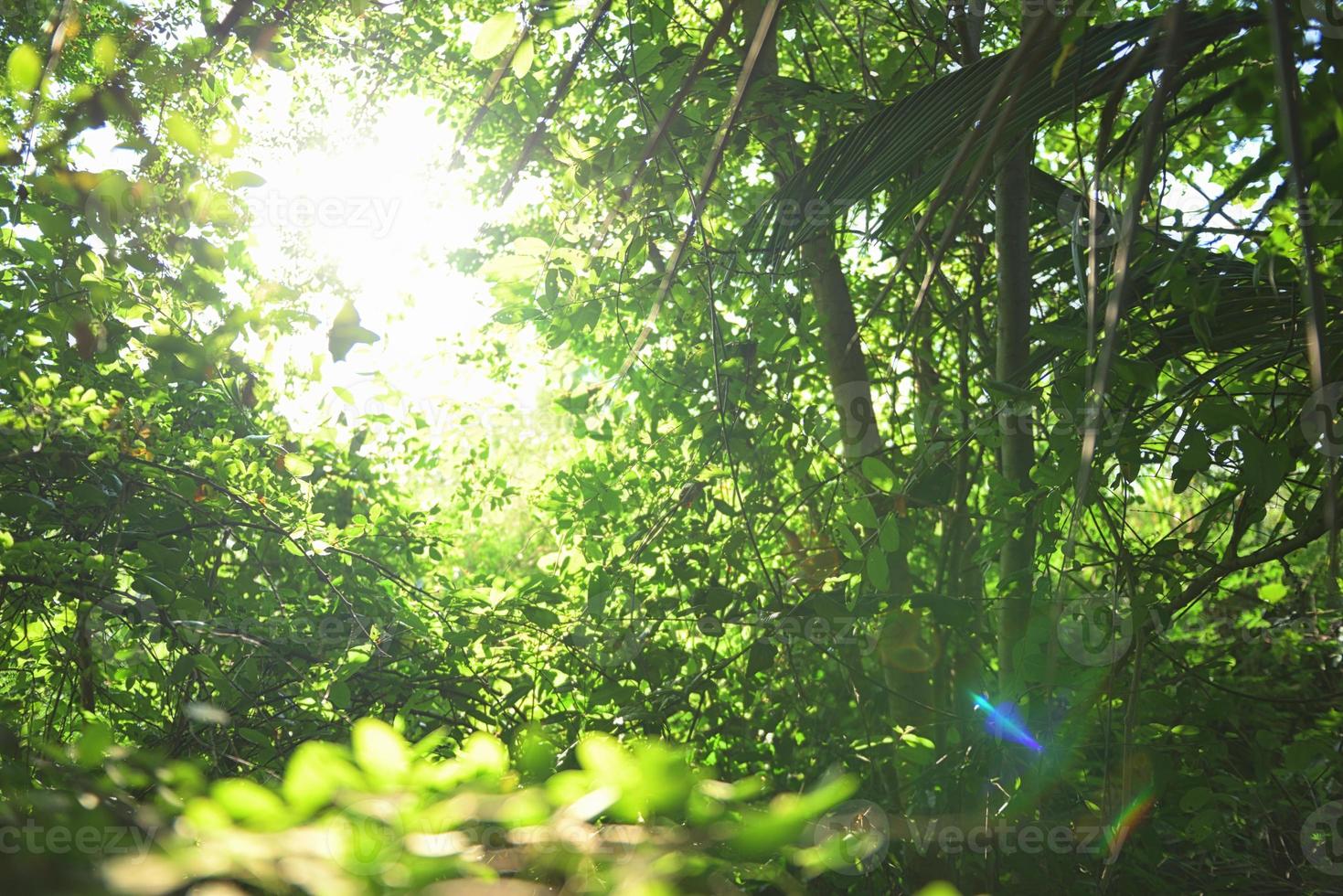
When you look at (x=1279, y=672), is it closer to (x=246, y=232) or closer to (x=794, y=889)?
(x=794, y=889)

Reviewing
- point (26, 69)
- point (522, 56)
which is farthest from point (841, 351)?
point (26, 69)

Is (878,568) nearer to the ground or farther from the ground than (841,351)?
nearer to the ground

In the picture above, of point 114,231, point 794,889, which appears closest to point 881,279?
point 114,231

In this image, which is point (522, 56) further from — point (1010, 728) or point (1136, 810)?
point (1136, 810)

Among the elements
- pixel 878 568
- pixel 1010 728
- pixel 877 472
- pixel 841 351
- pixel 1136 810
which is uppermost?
pixel 841 351

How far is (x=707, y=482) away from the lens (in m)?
2.03

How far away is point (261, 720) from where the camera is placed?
4.91 ft

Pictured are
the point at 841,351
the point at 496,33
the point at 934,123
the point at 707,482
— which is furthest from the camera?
the point at 841,351

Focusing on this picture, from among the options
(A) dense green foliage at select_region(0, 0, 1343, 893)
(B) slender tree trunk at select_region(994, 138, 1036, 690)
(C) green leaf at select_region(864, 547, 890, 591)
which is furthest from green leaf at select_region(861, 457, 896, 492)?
(B) slender tree trunk at select_region(994, 138, 1036, 690)

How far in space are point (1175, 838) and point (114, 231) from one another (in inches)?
84.1

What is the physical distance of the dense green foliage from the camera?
65 cm

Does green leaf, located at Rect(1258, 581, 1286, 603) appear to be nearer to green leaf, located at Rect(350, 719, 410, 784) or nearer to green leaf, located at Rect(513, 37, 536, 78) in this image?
green leaf, located at Rect(513, 37, 536, 78)

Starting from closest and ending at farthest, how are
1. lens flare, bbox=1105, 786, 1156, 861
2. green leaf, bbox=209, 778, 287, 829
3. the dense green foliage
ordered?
green leaf, bbox=209, 778, 287, 829
the dense green foliage
lens flare, bbox=1105, 786, 1156, 861

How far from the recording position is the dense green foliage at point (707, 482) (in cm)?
65
